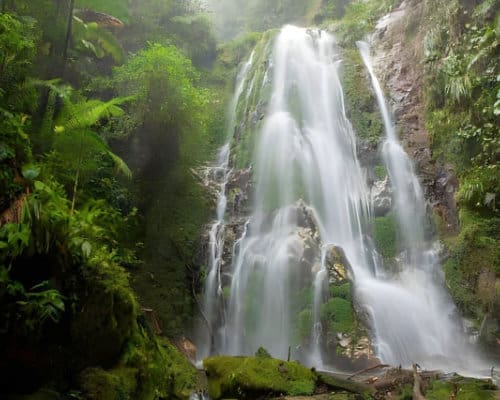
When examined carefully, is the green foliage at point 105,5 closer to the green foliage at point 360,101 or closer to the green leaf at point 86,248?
the green leaf at point 86,248

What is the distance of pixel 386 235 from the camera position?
11297mm

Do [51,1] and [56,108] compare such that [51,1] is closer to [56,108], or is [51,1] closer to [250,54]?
[56,108]

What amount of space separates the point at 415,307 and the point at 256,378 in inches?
215

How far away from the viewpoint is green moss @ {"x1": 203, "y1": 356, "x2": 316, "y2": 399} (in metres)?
5.42

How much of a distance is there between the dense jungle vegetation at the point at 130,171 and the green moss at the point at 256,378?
1.65ft

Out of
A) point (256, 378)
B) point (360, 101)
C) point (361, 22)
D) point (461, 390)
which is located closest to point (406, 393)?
point (461, 390)

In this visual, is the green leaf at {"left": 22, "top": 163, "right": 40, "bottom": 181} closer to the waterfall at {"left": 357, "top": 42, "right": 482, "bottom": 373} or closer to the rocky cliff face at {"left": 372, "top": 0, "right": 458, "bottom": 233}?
the waterfall at {"left": 357, "top": 42, "right": 482, "bottom": 373}

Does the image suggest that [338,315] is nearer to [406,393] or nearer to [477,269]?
[406,393]

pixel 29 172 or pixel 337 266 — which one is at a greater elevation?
Answer: pixel 337 266

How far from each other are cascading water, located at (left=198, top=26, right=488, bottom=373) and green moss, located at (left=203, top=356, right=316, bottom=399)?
2760 millimetres

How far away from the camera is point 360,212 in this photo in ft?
39.0

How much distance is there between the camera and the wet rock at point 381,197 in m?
11.9

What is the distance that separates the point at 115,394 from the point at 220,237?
291 inches

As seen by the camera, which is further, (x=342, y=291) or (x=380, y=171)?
(x=380, y=171)
